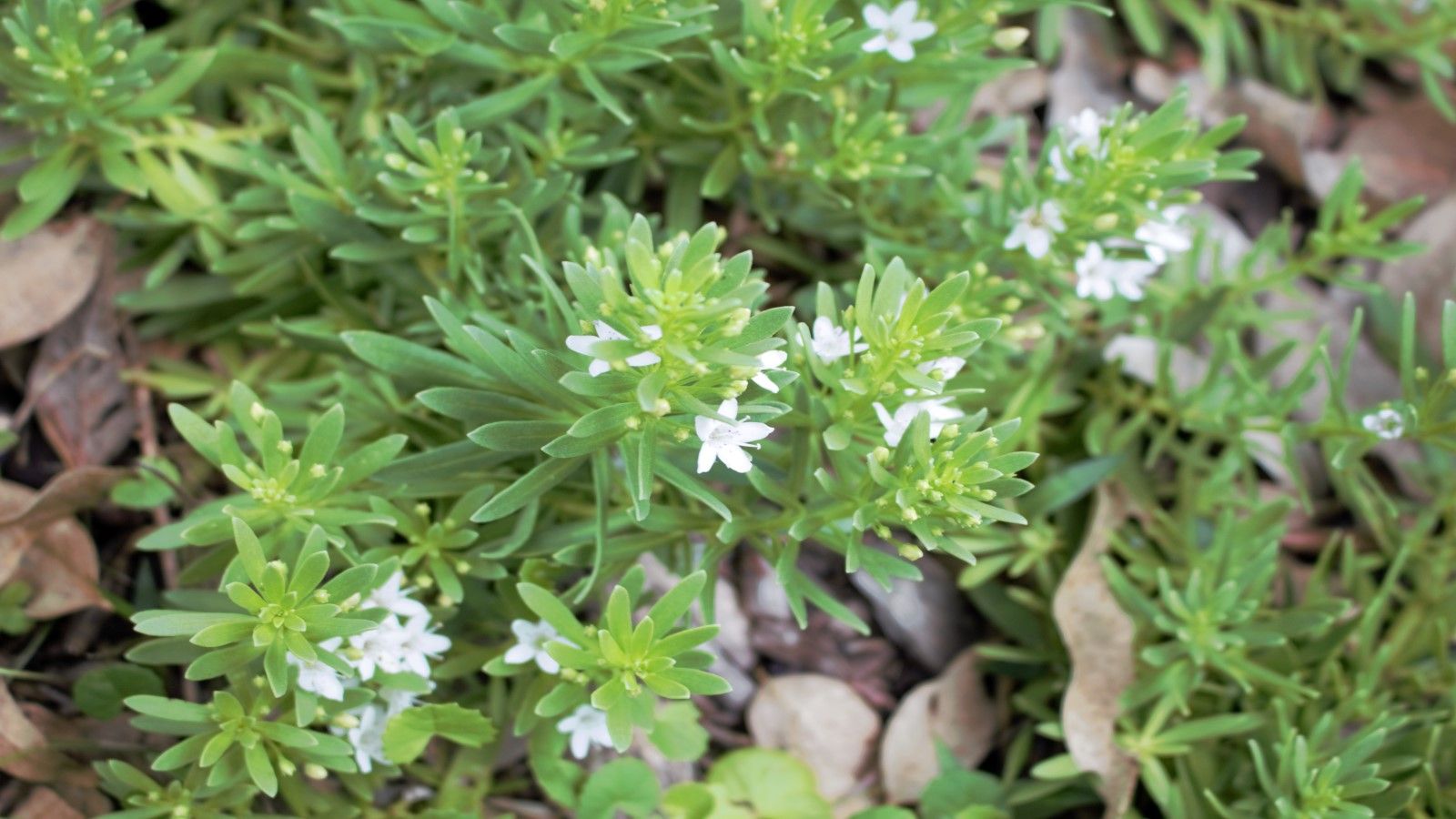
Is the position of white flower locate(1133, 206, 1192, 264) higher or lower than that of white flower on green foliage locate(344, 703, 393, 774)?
higher

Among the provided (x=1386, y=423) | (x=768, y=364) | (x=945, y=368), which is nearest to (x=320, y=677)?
(x=768, y=364)

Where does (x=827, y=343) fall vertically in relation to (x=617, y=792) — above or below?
above

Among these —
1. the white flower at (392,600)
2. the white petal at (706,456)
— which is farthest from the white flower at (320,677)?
the white petal at (706,456)

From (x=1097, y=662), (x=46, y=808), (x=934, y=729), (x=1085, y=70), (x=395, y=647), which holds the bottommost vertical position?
(x=934, y=729)

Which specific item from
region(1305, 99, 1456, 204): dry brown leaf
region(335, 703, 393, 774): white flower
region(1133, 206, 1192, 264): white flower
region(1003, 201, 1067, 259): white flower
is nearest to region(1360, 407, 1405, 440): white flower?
region(1133, 206, 1192, 264): white flower

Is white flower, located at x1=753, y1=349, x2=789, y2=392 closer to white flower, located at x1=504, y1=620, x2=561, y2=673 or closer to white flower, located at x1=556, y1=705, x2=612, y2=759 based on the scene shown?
white flower, located at x1=504, y1=620, x2=561, y2=673

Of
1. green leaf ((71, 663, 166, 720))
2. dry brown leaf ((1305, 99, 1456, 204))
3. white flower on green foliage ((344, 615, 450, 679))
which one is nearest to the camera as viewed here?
white flower on green foliage ((344, 615, 450, 679))

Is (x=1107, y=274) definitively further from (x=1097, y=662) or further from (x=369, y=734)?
(x=369, y=734)
